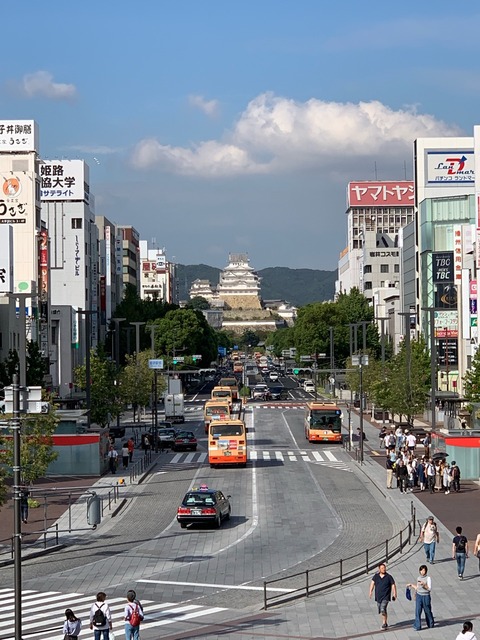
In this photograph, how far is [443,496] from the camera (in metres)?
46.1

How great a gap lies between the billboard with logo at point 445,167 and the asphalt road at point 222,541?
3132 inches

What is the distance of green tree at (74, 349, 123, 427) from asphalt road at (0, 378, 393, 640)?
18.4m

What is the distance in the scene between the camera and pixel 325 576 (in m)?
30.2

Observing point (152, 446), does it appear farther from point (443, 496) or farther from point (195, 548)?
point (195, 548)

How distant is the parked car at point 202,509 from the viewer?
38375 mm

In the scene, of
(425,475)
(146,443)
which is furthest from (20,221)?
(425,475)

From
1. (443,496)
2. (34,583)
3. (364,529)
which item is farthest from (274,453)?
(34,583)

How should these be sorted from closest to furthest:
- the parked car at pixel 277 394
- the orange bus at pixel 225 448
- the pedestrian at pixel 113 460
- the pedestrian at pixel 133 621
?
the pedestrian at pixel 133 621 → the pedestrian at pixel 113 460 → the orange bus at pixel 225 448 → the parked car at pixel 277 394

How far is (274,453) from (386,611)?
141 ft

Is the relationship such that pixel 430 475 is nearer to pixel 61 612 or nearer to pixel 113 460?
pixel 113 460

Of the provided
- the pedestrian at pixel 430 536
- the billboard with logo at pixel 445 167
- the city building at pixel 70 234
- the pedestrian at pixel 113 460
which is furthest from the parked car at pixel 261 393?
the pedestrian at pixel 430 536

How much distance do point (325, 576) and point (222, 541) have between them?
6.93 meters

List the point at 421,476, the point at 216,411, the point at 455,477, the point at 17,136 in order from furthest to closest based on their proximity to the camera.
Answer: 1. the point at 17,136
2. the point at 216,411
3. the point at 421,476
4. the point at 455,477

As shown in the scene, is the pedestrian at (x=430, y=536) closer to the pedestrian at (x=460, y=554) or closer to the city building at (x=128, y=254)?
the pedestrian at (x=460, y=554)
